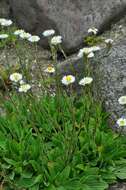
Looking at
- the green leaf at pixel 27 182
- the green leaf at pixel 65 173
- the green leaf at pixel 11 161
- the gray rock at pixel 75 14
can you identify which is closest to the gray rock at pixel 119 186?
the green leaf at pixel 65 173

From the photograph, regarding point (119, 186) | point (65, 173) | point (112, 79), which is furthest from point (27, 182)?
point (112, 79)

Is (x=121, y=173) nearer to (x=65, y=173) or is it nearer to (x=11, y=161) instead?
(x=65, y=173)

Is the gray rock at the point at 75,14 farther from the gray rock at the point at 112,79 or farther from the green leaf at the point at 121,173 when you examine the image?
the green leaf at the point at 121,173

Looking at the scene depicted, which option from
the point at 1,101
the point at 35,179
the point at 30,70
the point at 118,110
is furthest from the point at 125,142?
the point at 30,70

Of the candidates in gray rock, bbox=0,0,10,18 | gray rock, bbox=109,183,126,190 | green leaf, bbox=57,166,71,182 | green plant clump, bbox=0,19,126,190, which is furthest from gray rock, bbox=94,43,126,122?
gray rock, bbox=0,0,10,18

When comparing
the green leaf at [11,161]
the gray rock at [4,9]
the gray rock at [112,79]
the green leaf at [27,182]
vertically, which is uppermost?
the gray rock at [4,9]

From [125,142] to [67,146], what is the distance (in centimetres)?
59

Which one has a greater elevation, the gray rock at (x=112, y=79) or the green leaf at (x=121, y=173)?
the gray rock at (x=112, y=79)

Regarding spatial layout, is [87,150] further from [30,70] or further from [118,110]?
[30,70]

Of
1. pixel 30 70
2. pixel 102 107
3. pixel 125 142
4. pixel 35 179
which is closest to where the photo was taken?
pixel 35 179

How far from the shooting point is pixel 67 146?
490 cm

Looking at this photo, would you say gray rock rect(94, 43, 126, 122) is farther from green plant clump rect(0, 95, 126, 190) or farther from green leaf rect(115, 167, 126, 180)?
green leaf rect(115, 167, 126, 180)

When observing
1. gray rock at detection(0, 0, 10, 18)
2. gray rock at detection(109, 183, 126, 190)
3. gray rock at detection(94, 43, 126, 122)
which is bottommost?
gray rock at detection(109, 183, 126, 190)

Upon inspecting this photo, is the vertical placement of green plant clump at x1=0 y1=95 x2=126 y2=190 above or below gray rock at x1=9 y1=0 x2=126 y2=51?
below
